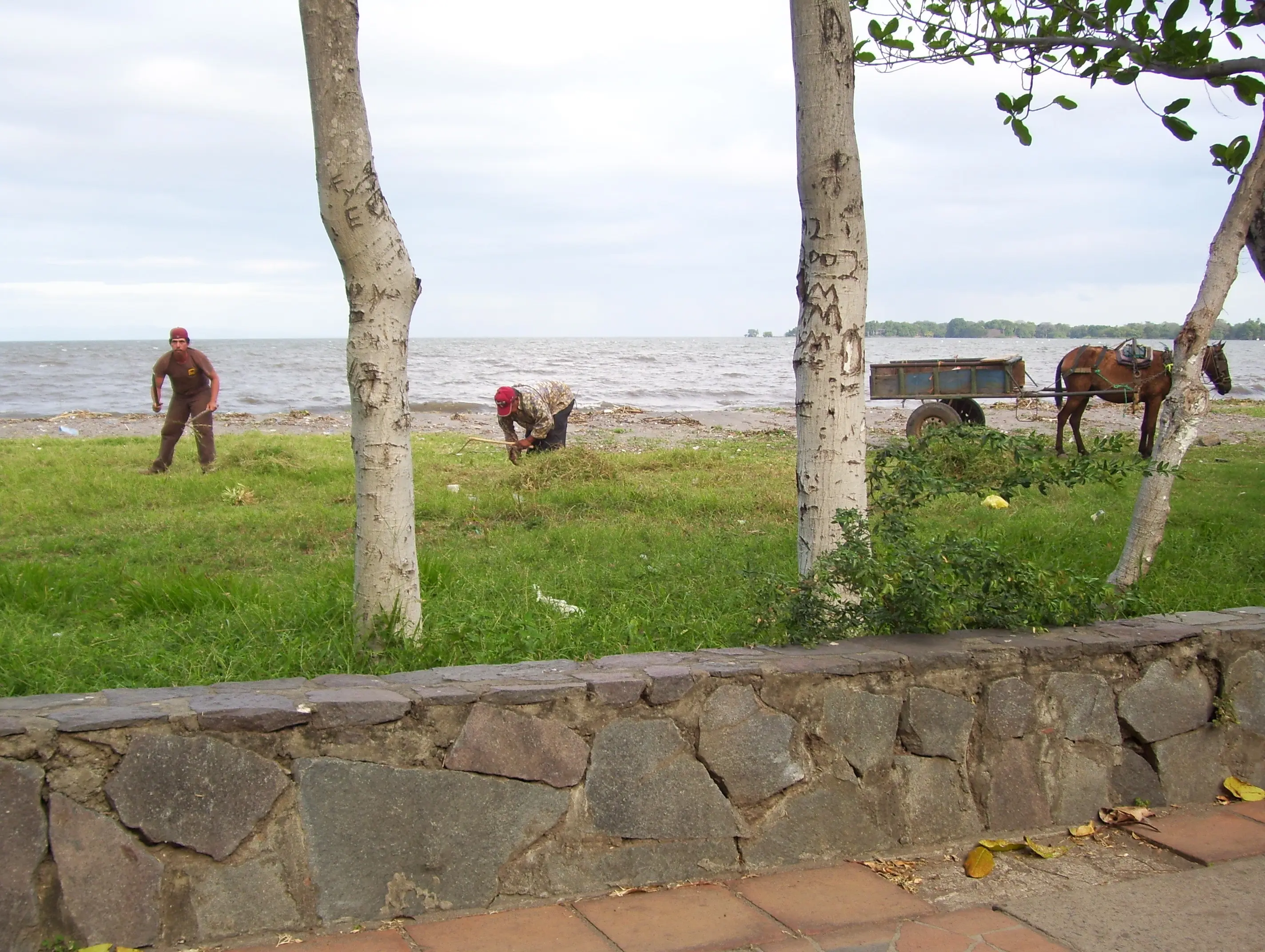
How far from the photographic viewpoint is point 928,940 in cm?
279

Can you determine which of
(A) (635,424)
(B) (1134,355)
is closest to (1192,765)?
(B) (1134,355)

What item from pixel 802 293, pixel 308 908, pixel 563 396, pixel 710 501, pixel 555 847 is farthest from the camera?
pixel 563 396

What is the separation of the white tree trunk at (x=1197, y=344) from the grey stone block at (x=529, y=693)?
3.36 meters

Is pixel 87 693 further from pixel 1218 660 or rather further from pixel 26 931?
pixel 1218 660

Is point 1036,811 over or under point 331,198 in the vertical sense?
under

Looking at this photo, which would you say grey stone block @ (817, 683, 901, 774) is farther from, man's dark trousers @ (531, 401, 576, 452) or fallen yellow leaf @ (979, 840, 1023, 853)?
man's dark trousers @ (531, 401, 576, 452)

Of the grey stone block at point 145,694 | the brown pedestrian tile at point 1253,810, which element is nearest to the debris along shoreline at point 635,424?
the brown pedestrian tile at point 1253,810

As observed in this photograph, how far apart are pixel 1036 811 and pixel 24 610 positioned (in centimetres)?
438

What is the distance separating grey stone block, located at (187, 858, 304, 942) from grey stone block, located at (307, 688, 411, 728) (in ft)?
1.28

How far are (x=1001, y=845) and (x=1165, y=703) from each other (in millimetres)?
852

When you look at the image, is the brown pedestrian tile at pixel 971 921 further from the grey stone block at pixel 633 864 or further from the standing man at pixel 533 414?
the standing man at pixel 533 414

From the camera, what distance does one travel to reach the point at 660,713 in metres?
3.10

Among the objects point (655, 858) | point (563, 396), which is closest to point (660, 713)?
point (655, 858)

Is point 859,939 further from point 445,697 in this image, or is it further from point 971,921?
point 445,697
